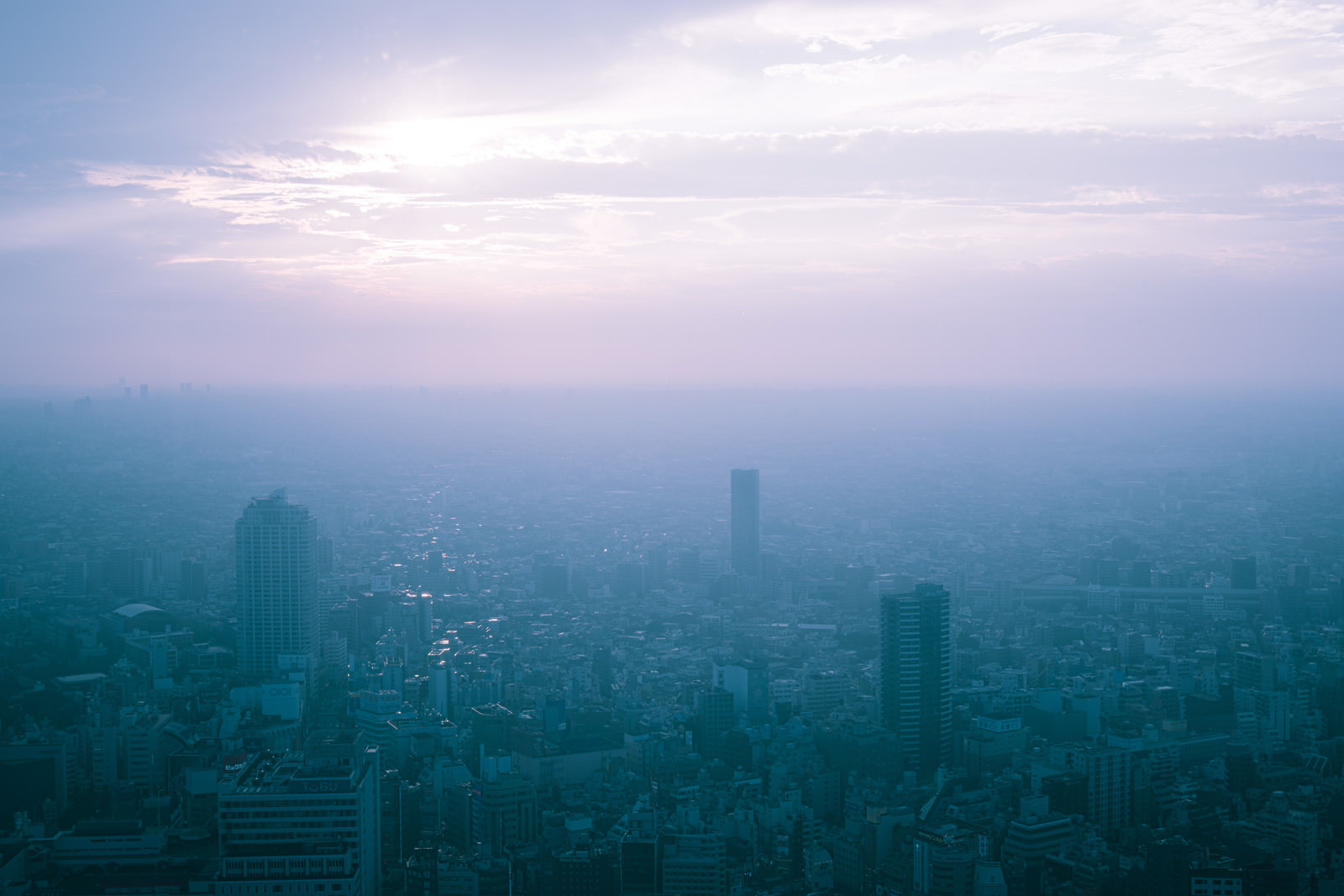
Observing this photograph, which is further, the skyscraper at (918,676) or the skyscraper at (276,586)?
the skyscraper at (276,586)

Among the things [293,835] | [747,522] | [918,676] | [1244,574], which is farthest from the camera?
[747,522]

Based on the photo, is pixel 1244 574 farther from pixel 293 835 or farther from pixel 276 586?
pixel 293 835

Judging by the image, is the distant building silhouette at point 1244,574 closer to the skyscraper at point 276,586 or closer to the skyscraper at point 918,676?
the skyscraper at point 918,676

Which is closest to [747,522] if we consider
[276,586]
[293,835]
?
[276,586]

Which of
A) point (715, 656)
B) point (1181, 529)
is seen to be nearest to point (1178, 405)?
point (1181, 529)

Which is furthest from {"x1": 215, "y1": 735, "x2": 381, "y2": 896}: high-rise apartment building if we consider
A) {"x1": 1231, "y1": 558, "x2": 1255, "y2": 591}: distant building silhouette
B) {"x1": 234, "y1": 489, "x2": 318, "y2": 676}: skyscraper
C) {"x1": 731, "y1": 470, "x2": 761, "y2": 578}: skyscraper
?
{"x1": 1231, "y1": 558, "x2": 1255, "y2": 591}: distant building silhouette

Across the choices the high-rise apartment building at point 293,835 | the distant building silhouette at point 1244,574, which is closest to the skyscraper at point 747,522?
the distant building silhouette at point 1244,574

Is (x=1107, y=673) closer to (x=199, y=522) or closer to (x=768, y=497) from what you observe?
(x=768, y=497)
